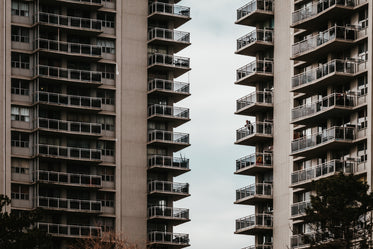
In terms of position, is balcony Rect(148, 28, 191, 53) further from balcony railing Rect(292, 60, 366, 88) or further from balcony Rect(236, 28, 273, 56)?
balcony railing Rect(292, 60, 366, 88)

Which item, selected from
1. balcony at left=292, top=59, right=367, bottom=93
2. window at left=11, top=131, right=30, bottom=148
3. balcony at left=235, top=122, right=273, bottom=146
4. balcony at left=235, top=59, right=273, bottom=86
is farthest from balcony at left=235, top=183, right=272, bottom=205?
window at left=11, top=131, right=30, bottom=148

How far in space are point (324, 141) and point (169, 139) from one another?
3495cm

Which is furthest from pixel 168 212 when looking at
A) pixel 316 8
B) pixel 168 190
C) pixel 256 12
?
pixel 316 8

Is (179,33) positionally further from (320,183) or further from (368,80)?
(320,183)

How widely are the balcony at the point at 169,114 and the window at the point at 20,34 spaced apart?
1519 cm

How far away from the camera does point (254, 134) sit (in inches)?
5881

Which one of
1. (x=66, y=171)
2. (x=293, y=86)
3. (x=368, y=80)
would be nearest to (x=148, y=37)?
(x=66, y=171)

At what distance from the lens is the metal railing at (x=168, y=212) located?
165m

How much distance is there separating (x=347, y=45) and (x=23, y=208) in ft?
135

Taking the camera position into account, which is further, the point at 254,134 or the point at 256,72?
the point at 256,72

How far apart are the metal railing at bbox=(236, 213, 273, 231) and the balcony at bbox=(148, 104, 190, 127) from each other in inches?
789

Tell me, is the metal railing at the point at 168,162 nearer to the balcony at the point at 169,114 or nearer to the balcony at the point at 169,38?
the balcony at the point at 169,114

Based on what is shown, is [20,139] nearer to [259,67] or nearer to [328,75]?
[259,67]

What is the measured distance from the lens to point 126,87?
16650 centimetres
